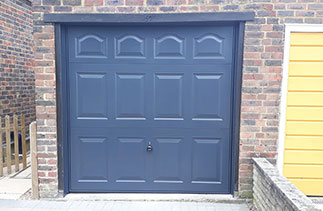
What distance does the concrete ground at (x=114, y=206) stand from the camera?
3.30 m

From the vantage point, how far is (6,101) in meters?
5.55

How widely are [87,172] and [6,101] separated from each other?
3146 millimetres

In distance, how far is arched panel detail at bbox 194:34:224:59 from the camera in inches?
136

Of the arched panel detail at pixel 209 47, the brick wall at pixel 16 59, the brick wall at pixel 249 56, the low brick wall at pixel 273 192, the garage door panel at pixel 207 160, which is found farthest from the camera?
the brick wall at pixel 16 59

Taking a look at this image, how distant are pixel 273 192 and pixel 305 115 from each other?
52.1 inches

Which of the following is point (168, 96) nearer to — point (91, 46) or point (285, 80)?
point (91, 46)

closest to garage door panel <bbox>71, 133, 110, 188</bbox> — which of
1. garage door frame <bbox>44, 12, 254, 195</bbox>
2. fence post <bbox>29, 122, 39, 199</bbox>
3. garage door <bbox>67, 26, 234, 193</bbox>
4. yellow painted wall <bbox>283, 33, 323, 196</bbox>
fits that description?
garage door <bbox>67, 26, 234, 193</bbox>

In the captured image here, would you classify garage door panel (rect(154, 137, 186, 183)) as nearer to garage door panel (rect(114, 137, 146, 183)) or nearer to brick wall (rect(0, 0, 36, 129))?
garage door panel (rect(114, 137, 146, 183))

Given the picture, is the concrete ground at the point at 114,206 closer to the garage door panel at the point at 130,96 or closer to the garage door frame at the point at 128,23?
the garage door frame at the point at 128,23

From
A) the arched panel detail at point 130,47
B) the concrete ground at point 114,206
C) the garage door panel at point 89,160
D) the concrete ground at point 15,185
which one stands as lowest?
the concrete ground at point 114,206

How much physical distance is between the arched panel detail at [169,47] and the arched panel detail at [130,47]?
0.21 m

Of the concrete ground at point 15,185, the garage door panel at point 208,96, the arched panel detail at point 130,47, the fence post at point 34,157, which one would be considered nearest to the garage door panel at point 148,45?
the arched panel detail at point 130,47

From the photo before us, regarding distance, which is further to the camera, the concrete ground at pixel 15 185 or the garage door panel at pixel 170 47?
the concrete ground at pixel 15 185

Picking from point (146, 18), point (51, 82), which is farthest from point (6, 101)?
point (146, 18)
